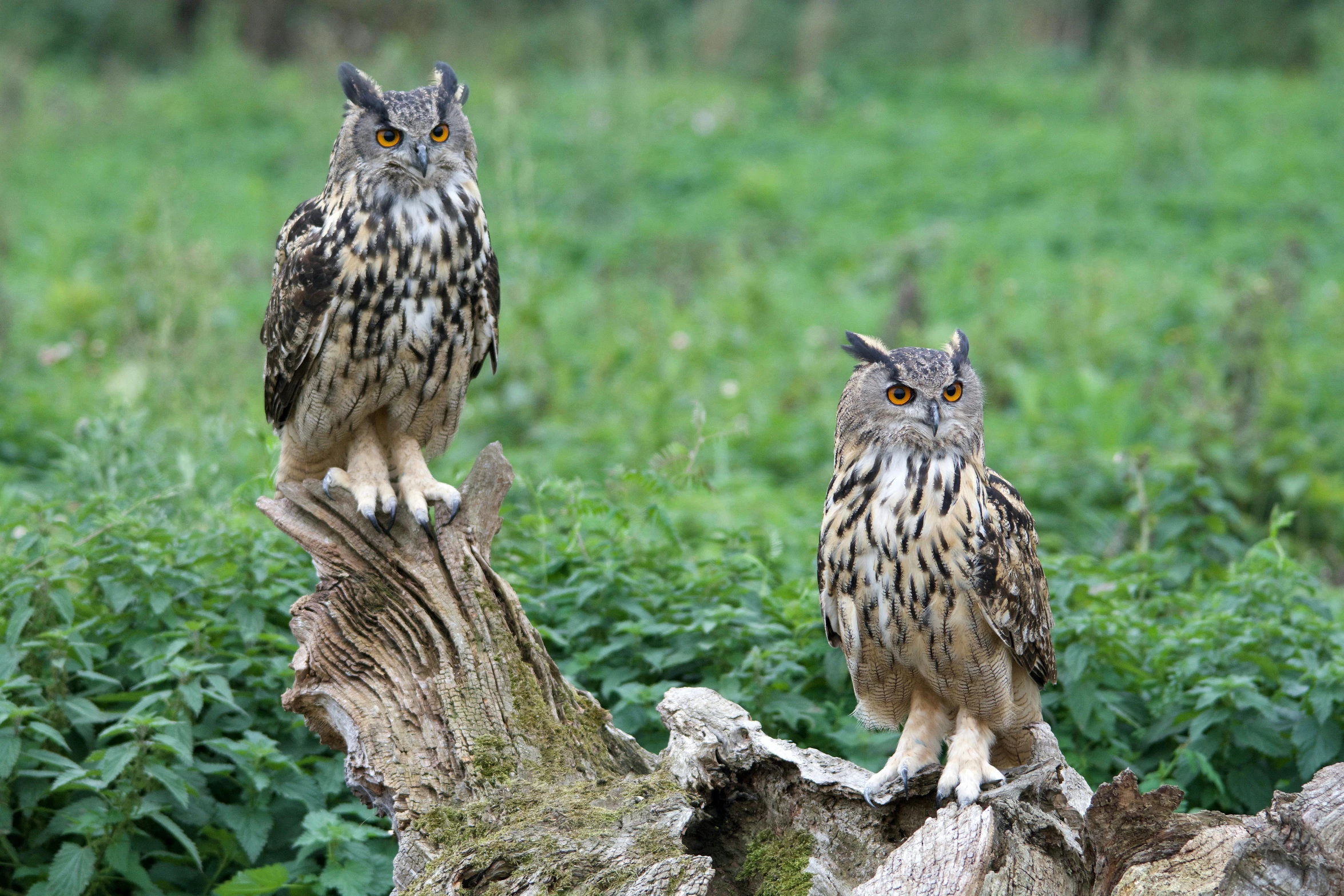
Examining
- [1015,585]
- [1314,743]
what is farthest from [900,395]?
[1314,743]

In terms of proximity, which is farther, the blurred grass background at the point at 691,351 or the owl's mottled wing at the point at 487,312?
the blurred grass background at the point at 691,351

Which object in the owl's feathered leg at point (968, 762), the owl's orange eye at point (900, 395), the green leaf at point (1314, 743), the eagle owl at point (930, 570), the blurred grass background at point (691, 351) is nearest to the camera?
the owl's feathered leg at point (968, 762)

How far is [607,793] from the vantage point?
9.71ft

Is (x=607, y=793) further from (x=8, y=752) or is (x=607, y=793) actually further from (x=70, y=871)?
(x=8, y=752)

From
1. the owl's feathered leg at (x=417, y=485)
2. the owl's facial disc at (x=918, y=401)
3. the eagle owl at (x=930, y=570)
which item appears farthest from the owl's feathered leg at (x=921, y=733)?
the owl's feathered leg at (x=417, y=485)

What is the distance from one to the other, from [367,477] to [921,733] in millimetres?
1606

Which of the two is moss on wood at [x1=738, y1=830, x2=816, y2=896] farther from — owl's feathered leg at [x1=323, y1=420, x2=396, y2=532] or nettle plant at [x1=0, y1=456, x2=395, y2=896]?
owl's feathered leg at [x1=323, y1=420, x2=396, y2=532]

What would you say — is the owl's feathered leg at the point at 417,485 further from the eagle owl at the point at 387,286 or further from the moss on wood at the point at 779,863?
the moss on wood at the point at 779,863

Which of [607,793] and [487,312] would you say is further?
[487,312]

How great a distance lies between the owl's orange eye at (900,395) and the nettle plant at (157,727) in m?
1.73

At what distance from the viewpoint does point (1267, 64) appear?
1791 centimetres

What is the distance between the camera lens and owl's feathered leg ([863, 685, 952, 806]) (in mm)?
3262

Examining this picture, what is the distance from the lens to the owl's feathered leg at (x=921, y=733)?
10.7 feet

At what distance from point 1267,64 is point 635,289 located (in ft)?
42.2
